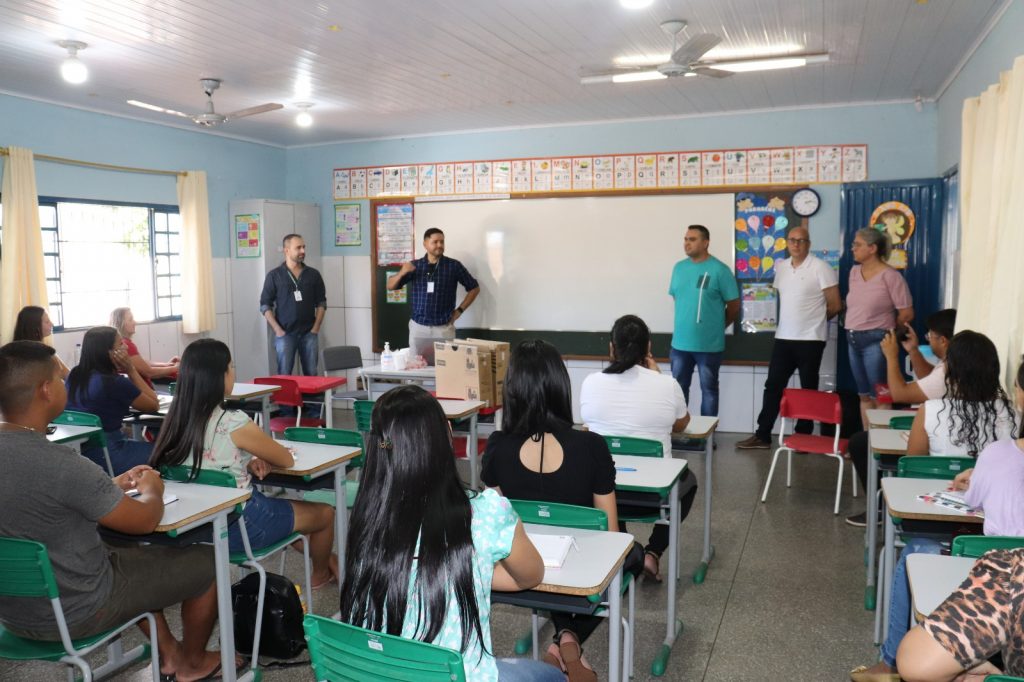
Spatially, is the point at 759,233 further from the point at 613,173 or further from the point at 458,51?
the point at 458,51

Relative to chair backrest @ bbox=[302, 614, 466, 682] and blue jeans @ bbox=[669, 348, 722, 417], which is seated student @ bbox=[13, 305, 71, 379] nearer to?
chair backrest @ bbox=[302, 614, 466, 682]

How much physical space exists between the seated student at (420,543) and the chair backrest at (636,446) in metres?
1.73

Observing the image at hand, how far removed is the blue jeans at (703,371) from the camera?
6828 mm

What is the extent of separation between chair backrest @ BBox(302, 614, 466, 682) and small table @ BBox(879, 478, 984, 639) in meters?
1.57

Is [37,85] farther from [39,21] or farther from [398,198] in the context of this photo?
[398,198]

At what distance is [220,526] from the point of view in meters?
2.79

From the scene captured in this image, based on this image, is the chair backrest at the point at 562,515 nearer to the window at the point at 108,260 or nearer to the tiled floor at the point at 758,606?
the tiled floor at the point at 758,606

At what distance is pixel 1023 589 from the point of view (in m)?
1.53

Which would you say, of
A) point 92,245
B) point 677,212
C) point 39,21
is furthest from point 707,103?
point 92,245

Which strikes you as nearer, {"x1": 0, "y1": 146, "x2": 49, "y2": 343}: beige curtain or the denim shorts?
the denim shorts

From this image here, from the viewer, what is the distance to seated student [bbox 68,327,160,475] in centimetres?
421

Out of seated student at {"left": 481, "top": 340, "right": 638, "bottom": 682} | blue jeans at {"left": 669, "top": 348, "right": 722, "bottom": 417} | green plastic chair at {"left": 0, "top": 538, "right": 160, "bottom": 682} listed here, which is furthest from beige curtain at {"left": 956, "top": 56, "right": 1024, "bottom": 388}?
green plastic chair at {"left": 0, "top": 538, "right": 160, "bottom": 682}

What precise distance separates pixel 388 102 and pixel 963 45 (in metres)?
4.19

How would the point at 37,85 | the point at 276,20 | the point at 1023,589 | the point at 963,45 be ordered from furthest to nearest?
the point at 37,85
the point at 963,45
the point at 276,20
the point at 1023,589
